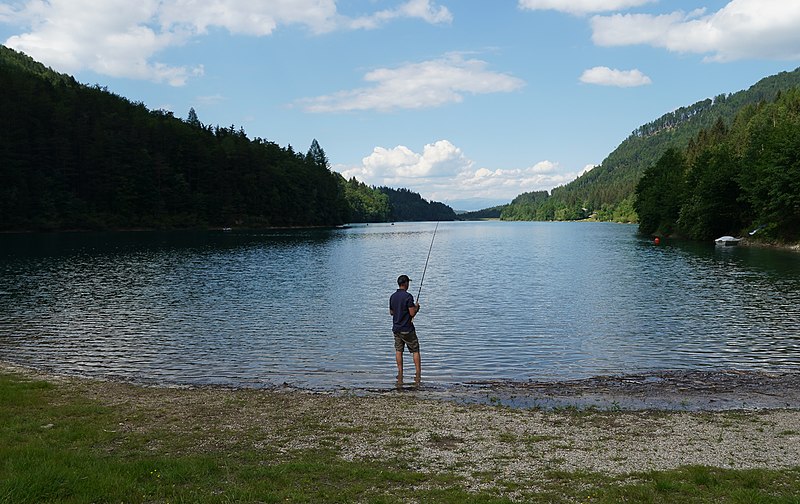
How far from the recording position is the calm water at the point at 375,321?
20250mm

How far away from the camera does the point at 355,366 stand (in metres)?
20.4

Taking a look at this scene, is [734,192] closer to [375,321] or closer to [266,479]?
[375,321]

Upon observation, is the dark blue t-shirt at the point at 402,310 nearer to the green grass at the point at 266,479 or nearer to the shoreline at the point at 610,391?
the shoreline at the point at 610,391

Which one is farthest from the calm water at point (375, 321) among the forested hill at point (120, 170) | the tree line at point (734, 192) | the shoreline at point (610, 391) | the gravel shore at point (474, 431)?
the forested hill at point (120, 170)

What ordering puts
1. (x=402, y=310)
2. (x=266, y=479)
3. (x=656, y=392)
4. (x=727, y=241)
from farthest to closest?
(x=727, y=241), (x=402, y=310), (x=656, y=392), (x=266, y=479)

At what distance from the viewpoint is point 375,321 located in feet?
96.4

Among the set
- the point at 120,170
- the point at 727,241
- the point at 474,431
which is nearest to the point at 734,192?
the point at 727,241

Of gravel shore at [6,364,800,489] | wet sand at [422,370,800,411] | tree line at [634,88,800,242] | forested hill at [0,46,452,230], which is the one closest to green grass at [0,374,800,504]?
gravel shore at [6,364,800,489]

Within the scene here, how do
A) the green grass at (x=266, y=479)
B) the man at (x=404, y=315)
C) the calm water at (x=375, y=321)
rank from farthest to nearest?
the calm water at (x=375, y=321) < the man at (x=404, y=315) < the green grass at (x=266, y=479)

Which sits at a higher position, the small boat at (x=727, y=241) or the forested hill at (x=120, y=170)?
the forested hill at (x=120, y=170)

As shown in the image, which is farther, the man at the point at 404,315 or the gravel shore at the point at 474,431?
the man at the point at 404,315

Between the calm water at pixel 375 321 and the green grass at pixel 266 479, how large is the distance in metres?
7.46

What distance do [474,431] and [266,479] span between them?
4792 mm

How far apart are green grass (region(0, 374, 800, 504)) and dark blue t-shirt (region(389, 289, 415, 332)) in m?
6.94
